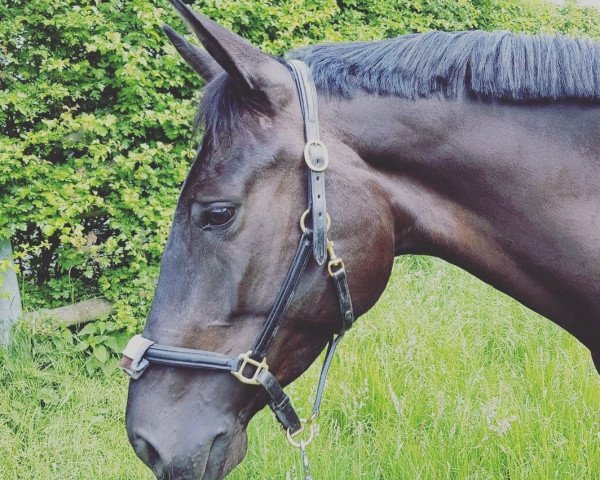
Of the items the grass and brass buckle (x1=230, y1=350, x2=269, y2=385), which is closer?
brass buckle (x1=230, y1=350, x2=269, y2=385)

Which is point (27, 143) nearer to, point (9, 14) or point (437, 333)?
point (9, 14)

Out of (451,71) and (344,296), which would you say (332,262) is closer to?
(344,296)

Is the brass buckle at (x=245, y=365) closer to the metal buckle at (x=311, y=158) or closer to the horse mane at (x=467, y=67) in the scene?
the metal buckle at (x=311, y=158)

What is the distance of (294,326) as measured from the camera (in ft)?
5.21

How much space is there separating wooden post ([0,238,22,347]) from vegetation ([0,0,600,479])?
0.07 metres

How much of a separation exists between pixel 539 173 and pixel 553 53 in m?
0.32

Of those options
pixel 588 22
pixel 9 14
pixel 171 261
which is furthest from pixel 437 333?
pixel 588 22

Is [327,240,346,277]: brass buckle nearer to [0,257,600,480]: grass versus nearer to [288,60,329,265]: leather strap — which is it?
[288,60,329,265]: leather strap

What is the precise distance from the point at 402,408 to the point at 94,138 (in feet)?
8.36

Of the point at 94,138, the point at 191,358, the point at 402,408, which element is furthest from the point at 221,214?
the point at 94,138

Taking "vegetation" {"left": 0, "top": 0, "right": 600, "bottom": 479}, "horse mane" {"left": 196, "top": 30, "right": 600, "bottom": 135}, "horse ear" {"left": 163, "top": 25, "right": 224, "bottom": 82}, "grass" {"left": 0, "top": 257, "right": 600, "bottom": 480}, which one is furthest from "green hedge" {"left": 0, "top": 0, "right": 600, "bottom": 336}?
"horse mane" {"left": 196, "top": 30, "right": 600, "bottom": 135}

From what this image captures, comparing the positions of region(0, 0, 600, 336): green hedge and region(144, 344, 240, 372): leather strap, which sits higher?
region(144, 344, 240, 372): leather strap

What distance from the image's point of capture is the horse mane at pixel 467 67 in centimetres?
154

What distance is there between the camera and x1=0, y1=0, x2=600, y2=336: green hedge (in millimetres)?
3564
